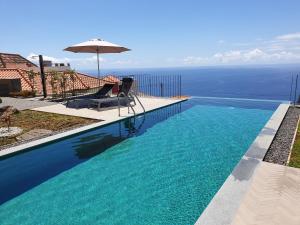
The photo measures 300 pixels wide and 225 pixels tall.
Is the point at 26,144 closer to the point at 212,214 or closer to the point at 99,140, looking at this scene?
the point at 99,140

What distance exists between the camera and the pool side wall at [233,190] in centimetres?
409

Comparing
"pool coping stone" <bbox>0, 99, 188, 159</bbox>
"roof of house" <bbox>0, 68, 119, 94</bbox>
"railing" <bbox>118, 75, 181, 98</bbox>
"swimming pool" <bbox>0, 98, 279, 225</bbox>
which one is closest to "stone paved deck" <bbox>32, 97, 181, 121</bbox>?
"pool coping stone" <bbox>0, 99, 188, 159</bbox>

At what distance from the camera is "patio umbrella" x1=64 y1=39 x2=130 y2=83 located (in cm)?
1377

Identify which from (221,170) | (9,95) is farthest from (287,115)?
(9,95)

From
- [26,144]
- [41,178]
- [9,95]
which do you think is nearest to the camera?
→ [41,178]

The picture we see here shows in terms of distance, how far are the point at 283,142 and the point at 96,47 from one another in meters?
12.0

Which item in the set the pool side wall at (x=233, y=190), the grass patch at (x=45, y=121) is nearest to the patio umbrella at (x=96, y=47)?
the grass patch at (x=45, y=121)

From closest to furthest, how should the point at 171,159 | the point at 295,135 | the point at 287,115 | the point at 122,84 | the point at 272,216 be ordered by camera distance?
1. the point at 272,216
2. the point at 171,159
3. the point at 295,135
4. the point at 287,115
5. the point at 122,84

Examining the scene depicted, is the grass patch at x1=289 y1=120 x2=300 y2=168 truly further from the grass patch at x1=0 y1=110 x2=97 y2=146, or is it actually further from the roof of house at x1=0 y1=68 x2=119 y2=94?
the roof of house at x1=0 y1=68 x2=119 y2=94

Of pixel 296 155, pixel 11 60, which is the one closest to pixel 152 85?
pixel 11 60

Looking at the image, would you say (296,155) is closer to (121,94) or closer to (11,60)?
(121,94)

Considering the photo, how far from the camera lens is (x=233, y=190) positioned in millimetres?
4906

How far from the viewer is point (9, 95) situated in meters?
19.5

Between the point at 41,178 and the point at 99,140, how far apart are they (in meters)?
3.04
